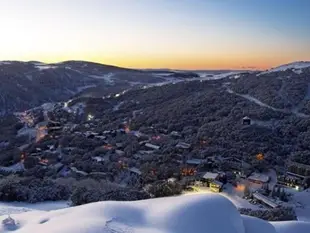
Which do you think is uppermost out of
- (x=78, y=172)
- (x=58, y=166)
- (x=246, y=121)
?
(x=246, y=121)

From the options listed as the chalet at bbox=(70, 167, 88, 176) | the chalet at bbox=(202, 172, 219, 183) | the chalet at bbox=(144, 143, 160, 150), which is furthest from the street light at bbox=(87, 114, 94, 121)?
the chalet at bbox=(202, 172, 219, 183)

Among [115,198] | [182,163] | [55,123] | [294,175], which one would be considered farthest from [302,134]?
[55,123]

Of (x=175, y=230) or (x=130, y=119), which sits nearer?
(x=175, y=230)

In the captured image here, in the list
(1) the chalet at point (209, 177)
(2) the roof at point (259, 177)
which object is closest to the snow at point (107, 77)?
(1) the chalet at point (209, 177)

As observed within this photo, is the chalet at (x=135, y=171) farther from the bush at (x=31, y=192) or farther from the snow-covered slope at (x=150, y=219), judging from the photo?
the snow-covered slope at (x=150, y=219)

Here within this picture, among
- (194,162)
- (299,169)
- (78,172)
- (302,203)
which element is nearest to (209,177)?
(194,162)

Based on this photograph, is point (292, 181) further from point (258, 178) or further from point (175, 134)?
point (175, 134)

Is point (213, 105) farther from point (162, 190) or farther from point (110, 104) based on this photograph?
point (162, 190)
